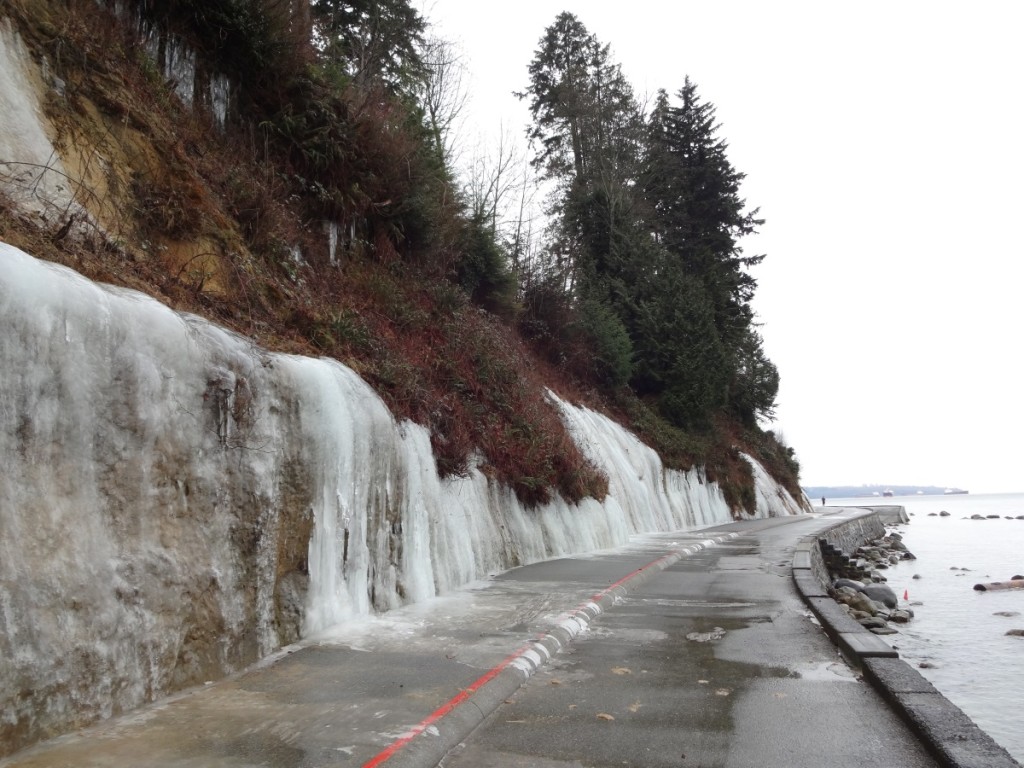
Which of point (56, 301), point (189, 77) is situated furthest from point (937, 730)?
point (189, 77)

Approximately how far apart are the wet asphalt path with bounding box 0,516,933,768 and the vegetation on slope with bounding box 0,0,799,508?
357 cm

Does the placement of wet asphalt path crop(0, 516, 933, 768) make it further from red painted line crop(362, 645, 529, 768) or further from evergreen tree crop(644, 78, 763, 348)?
evergreen tree crop(644, 78, 763, 348)

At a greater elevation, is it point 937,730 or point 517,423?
point 517,423

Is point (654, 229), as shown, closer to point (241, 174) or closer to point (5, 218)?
point (241, 174)

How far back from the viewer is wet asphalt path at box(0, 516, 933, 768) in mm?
4145

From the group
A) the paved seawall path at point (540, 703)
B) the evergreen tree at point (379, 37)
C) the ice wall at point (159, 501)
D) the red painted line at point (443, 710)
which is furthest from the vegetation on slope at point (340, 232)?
the red painted line at point (443, 710)

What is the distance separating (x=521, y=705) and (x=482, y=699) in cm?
36

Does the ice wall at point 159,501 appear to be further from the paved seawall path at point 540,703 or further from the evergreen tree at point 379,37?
the evergreen tree at point 379,37

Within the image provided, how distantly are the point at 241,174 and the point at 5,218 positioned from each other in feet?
17.0

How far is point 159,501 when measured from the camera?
516 centimetres

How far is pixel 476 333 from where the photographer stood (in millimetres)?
16156

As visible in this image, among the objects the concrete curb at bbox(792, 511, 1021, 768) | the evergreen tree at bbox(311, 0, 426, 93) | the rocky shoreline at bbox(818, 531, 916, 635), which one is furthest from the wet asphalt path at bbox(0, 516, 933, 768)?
the evergreen tree at bbox(311, 0, 426, 93)

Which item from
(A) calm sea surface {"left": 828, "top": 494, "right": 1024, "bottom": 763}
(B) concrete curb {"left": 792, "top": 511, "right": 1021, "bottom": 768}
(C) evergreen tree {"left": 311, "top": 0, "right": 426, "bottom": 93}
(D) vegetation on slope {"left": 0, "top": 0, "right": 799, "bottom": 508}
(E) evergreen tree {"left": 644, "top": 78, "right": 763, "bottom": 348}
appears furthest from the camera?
(E) evergreen tree {"left": 644, "top": 78, "right": 763, "bottom": 348}

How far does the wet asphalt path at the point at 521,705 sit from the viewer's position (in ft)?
13.6
